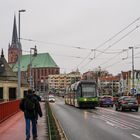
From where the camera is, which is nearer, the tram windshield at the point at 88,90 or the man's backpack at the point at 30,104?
the man's backpack at the point at 30,104

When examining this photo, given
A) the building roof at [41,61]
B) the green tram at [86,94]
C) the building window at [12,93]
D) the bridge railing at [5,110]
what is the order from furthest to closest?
the building roof at [41,61], the building window at [12,93], the green tram at [86,94], the bridge railing at [5,110]

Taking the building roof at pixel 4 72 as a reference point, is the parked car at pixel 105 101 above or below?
below

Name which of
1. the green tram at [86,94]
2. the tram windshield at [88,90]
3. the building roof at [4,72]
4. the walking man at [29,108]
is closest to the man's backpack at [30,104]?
the walking man at [29,108]

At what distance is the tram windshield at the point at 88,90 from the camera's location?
157ft

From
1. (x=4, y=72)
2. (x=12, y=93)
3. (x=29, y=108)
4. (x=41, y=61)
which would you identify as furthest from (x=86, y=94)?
(x=41, y=61)

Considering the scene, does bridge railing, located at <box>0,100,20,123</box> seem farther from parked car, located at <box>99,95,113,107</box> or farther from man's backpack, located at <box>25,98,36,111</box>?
parked car, located at <box>99,95,113,107</box>

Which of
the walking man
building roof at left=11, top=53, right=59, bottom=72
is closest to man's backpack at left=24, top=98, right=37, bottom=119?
the walking man

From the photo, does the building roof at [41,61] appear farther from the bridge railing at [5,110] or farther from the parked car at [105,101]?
the bridge railing at [5,110]

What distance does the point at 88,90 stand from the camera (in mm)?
48219

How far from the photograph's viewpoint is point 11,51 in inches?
6407

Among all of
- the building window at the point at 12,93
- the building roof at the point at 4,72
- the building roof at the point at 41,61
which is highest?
the building roof at the point at 41,61

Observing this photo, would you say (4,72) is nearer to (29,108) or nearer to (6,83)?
(6,83)

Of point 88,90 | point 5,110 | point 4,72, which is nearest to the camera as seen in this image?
point 5,110

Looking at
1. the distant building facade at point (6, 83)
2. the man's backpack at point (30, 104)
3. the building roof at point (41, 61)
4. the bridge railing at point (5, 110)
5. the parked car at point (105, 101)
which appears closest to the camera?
the man's backpack at point (30, 104)
